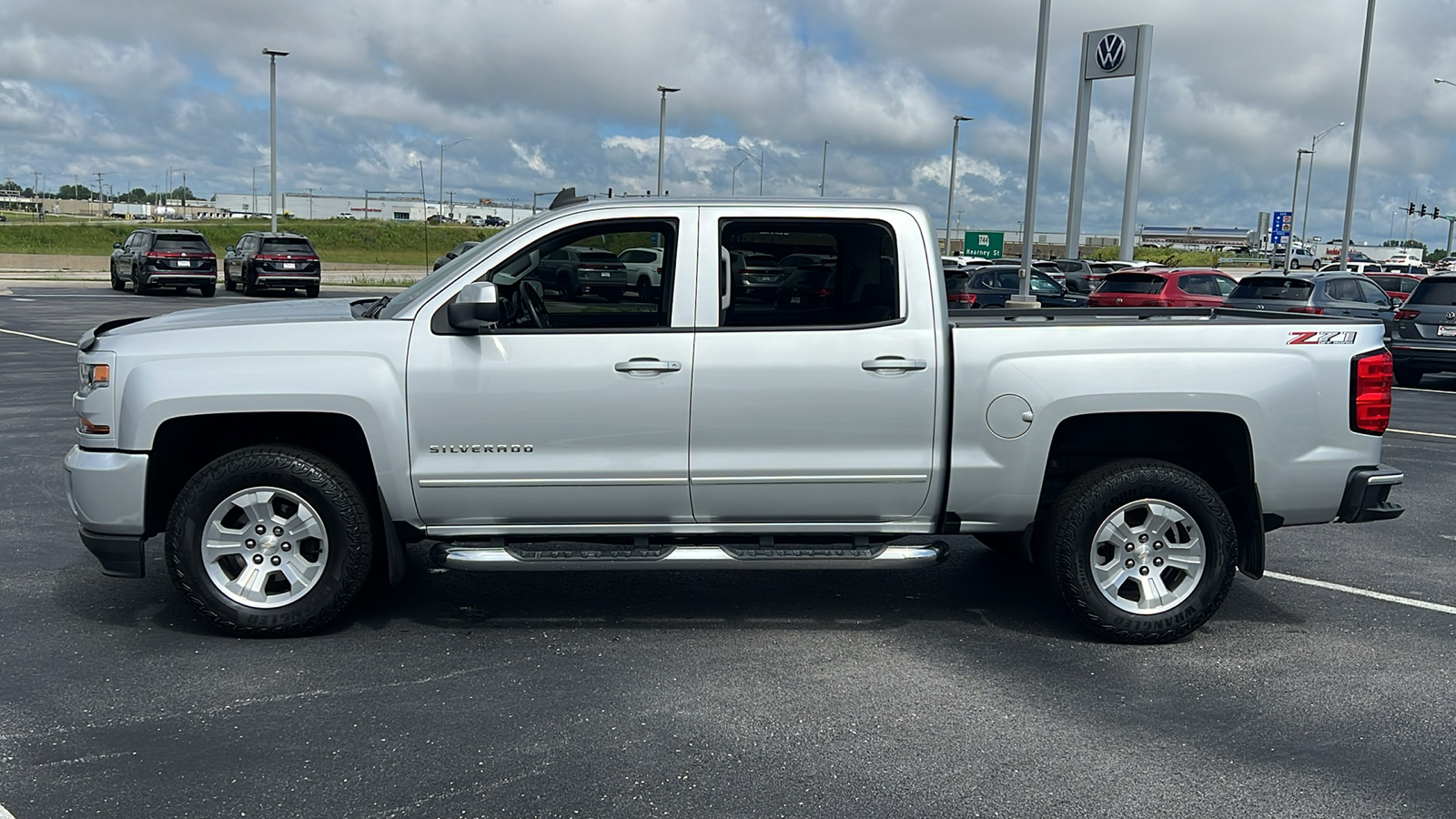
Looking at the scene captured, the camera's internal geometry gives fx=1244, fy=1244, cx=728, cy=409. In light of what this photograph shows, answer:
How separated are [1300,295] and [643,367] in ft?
55.4

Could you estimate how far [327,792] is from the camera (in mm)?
3957

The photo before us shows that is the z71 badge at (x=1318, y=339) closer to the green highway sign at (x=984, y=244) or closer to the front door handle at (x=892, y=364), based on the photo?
the front door handle at (x=892, y=364)

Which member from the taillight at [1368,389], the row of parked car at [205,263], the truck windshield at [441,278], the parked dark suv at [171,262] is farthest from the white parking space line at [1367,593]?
the parked dark suv at [171,262]

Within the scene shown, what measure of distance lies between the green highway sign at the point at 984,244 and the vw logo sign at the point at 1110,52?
31.2 ft

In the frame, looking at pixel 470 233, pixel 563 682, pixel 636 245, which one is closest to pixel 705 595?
pixel 563 682

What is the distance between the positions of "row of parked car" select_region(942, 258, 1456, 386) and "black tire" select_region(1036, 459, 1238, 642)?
485cm

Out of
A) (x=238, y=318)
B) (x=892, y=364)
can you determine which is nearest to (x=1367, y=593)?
(x=892, y=364)

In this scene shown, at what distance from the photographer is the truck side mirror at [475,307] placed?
200 inches

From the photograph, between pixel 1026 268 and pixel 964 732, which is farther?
pixel 1026 268

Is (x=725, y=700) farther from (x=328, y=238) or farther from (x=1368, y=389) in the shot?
(x=328, y=238)

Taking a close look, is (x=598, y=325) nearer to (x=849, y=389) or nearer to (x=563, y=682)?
(x=849, y=389)

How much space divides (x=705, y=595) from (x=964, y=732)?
208 cm

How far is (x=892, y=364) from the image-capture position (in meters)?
5.36

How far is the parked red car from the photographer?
917 inches
